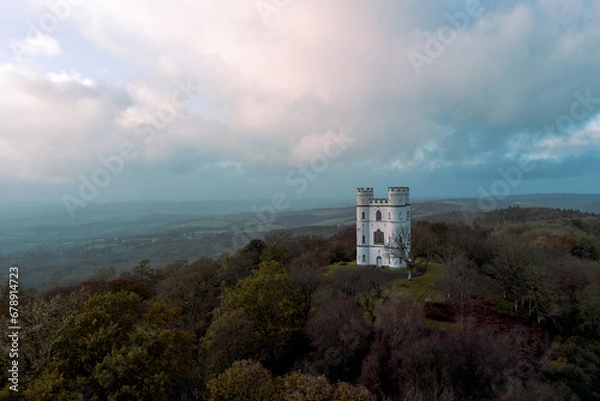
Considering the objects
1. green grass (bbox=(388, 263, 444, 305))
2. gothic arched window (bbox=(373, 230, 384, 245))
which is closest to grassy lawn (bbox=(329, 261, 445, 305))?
green grass (bbox=(388, 263, 444, 305))

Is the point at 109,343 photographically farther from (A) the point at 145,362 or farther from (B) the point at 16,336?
(B) the point at 16,336

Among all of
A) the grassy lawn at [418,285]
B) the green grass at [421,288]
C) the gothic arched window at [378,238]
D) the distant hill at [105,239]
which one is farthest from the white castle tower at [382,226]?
the distant hill at [105,239]

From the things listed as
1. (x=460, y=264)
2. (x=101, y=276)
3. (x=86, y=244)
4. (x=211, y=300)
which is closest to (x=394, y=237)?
(x=460, y=264)

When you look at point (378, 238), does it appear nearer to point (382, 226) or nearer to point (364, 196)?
point (382, 226)

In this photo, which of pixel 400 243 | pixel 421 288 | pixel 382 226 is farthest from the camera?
pixel 382 226

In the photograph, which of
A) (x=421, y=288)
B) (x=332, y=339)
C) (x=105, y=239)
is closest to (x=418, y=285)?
(x=421, y=288)

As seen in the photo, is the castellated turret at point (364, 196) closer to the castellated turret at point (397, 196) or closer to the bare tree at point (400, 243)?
the castellated turret at point (397, 196)
